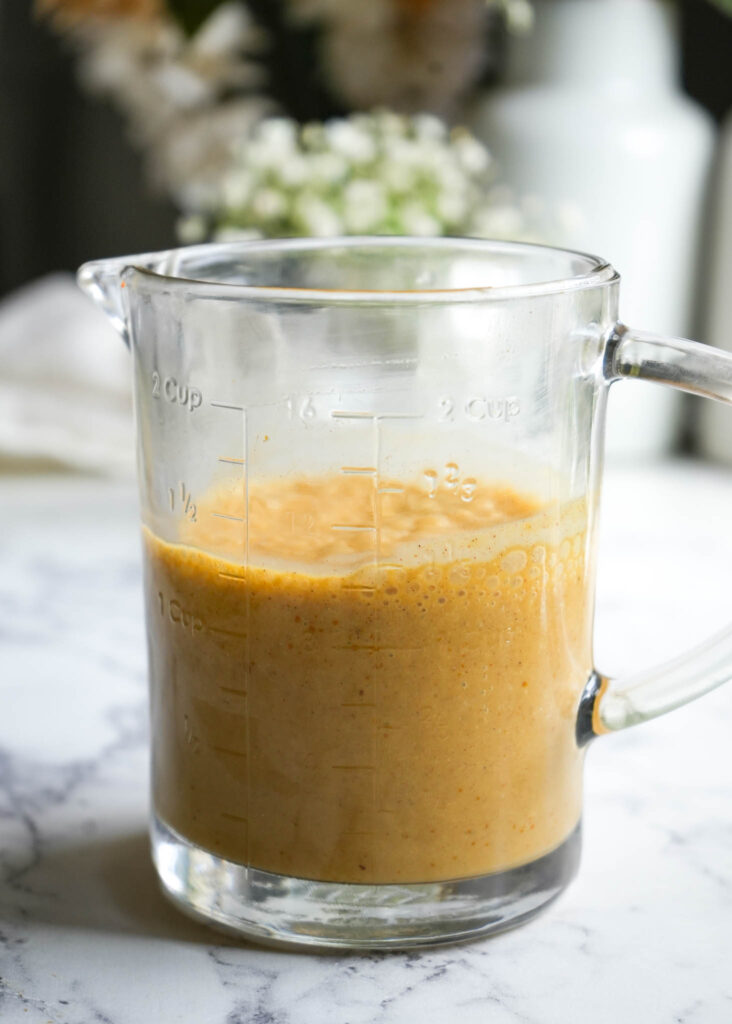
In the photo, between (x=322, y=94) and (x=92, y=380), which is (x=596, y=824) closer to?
(x=92, y=380)

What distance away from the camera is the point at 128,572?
3.35 ft

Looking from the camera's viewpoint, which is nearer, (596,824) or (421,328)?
(421,328)

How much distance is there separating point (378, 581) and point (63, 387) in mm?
1013

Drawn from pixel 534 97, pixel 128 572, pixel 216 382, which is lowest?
pixel 128 572

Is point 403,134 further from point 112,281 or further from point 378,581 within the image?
point 378,581

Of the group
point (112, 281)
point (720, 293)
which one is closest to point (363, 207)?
point (720, 293)

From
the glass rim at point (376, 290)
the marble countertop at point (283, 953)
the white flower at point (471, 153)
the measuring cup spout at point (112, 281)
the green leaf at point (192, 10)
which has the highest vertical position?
the green leaf at point (192, 10)

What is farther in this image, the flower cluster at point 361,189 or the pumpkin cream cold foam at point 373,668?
the flower cluster at point 361,189

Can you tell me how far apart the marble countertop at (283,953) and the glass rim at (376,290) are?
25 cm

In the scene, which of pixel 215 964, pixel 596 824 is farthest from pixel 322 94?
pixel 215 964

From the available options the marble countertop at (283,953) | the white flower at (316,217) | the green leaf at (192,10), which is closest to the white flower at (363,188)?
the white flower at (316,217)

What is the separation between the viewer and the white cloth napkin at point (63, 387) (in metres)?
1.27

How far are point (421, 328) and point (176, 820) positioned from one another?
0.75 ft

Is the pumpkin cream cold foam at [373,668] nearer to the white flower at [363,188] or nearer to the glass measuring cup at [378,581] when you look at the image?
the glass measuring cup at [378,581]
